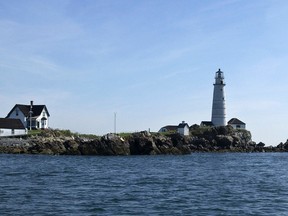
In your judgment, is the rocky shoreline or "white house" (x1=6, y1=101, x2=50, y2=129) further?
"white house" (x1=6, y1=101, x2=50, y2=129)

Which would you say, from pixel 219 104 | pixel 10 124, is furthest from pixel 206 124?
pixel 10 124

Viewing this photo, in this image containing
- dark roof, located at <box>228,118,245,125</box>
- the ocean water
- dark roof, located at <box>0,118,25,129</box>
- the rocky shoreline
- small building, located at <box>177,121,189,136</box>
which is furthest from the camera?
dark roof, located at <box>228,118,245,125</box>

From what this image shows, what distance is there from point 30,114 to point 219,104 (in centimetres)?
4849

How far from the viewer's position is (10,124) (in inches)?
3688

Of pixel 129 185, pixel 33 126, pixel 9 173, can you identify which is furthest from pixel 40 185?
pixel 33 126

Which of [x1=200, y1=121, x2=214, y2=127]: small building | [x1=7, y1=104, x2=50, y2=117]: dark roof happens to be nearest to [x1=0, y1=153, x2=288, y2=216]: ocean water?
[x1=7, y1=104, x2=50, y2=117]: dark roof

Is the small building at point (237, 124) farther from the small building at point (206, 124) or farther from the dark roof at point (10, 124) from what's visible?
the dark roof at point (10, 124)

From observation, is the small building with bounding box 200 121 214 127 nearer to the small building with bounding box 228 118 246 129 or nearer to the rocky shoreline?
the small building with bounding box 228 118 246 129

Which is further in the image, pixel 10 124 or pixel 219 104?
pixel 219 104

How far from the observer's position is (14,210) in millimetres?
24297

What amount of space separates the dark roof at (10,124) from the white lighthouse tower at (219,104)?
51.6 meters

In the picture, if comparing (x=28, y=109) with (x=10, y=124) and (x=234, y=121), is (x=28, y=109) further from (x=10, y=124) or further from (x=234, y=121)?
(x=234, y=121)

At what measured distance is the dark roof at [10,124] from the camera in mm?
92500

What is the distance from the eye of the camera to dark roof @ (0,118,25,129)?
9250 cm
